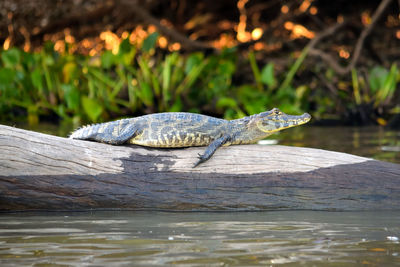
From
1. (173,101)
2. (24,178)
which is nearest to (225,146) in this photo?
(24,178)

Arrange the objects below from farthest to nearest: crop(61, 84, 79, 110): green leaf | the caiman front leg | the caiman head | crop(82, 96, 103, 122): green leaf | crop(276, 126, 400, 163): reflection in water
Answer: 1. crop(61, 84, 79, 110): green leaf
2. crop(82, 96, 103, 122): green leaf
3. crop(276, 126, 400, 163): reflection in water
4. the caiman head
5. the caiman front leg

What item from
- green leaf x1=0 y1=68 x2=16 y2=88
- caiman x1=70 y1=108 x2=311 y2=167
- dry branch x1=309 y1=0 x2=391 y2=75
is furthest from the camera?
dry branch x1=309 y1=0 x2=391 y2=75

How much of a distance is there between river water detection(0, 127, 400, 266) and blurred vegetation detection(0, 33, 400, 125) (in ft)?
19.4

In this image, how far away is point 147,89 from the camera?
10.2 metres

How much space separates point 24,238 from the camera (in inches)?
138

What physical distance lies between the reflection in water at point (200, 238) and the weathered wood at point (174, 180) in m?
0.12

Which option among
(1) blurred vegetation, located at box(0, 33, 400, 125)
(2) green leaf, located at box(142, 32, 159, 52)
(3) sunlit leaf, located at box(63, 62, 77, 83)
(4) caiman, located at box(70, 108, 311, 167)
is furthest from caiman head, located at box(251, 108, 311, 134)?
(3) sunlit leaf, located at box(63, 62, 77, 83)

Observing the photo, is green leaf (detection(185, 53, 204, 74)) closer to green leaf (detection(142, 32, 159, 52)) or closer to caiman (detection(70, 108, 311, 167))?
green leaf (detection(142, 32, 159, 52))

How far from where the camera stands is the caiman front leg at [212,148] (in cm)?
455

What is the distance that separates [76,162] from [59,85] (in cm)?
689

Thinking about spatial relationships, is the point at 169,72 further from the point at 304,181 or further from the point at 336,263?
the point at 336,263

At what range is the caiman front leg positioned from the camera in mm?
4553

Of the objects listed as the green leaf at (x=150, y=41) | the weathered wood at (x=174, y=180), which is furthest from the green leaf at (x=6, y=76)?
the weathered wood at (x=174, y=180)

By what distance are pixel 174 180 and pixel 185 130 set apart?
571 millimetres
